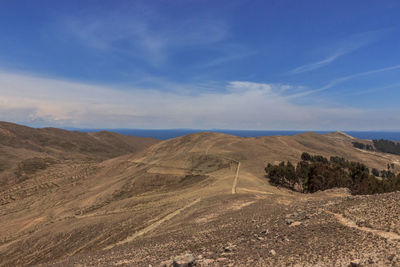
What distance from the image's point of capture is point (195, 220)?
22.7 meters

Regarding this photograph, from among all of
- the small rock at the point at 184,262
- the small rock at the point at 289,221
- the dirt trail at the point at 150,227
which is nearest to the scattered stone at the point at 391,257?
the small rock at the point at 289,221

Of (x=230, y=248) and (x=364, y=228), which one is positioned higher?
(x=364, y=228)

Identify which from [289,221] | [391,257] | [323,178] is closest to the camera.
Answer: [391,257]

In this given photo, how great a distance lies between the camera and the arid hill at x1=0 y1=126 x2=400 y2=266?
10.9 metres

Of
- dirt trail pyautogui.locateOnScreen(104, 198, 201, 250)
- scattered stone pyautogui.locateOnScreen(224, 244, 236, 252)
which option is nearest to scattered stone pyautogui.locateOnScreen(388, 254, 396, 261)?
scattered stone pyautogui.locateOnScreen(224, 244, 236, 252)

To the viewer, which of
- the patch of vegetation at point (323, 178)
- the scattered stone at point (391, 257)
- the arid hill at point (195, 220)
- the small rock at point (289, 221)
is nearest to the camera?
the scattered stone at point (391, 257)

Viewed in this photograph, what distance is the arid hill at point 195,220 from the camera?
1094cm

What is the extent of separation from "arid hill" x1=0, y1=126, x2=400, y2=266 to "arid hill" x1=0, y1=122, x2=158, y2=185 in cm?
2015

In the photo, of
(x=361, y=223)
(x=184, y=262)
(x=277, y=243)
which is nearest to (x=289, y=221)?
(x=277, y=243)

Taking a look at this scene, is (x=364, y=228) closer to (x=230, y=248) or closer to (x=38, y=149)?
(x=230, y=248)

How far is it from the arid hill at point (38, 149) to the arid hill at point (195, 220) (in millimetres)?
A: 20148

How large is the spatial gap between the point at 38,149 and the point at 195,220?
14091 cm

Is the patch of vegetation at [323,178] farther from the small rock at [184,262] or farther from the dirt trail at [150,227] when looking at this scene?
the small rock at [184,262]

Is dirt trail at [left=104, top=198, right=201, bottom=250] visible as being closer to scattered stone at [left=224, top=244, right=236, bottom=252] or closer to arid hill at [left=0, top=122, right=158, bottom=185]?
scattered stone at [left=224, top=244, right=236, bottom=252]
